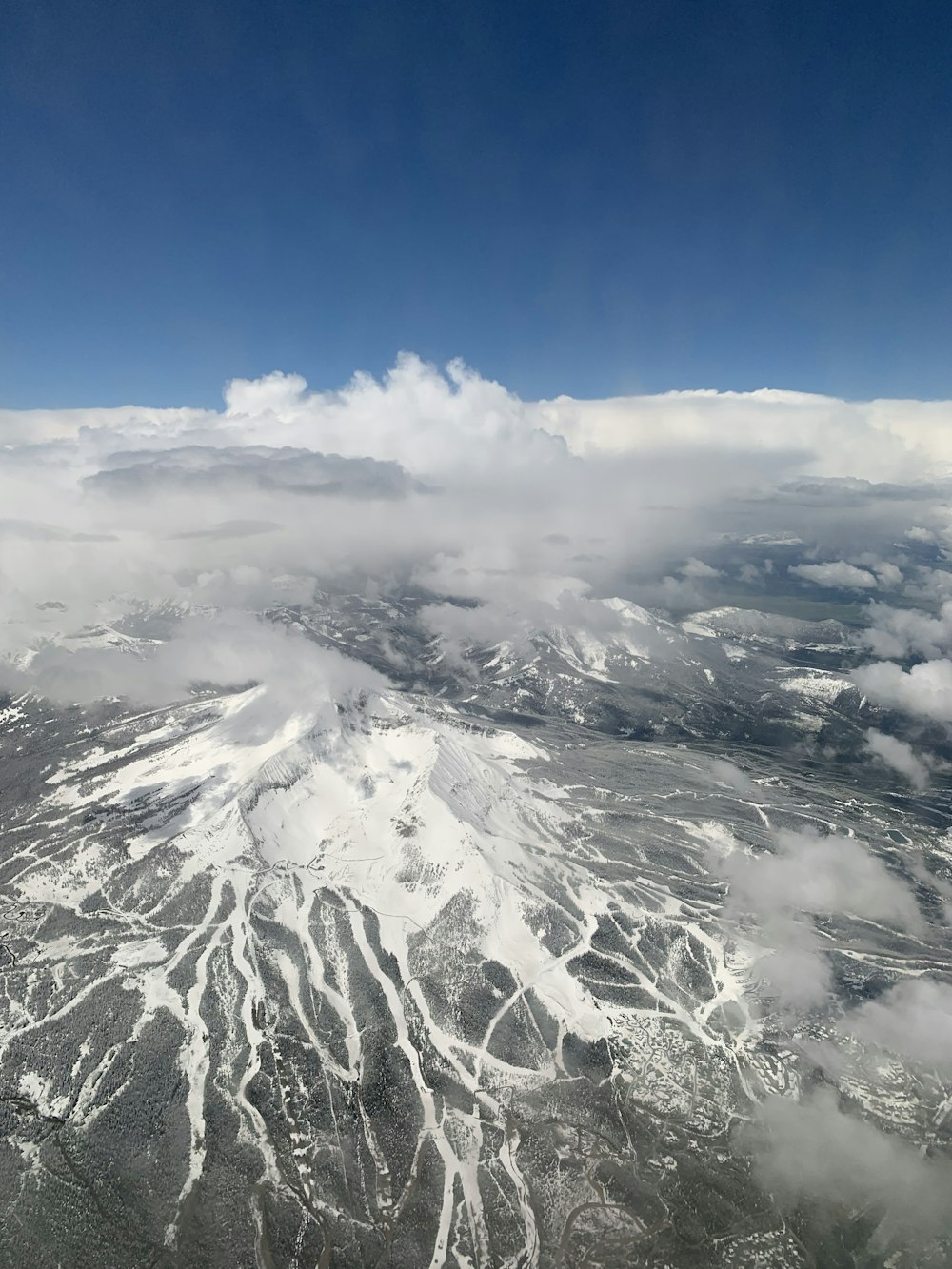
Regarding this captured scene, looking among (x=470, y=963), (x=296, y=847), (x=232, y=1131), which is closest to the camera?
(x=232, y=1131)

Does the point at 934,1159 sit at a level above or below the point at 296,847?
below

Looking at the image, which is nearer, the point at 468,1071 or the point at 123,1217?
the point at 123,1217

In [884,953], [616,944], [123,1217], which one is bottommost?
[884,953]

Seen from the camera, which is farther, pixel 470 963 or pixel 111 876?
pixel 111 876

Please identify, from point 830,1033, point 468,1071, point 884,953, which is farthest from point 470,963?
point 884,953

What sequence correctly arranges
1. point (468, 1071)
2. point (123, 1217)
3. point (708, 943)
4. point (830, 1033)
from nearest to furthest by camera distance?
point (123, 1217) → point (468, 1071) → point (830, 1033) → point (708, 943)

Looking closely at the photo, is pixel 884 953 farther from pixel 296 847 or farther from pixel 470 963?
pixel 296 847

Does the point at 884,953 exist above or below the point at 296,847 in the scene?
below

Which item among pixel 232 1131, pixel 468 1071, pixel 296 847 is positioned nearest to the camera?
pixel 232 1131

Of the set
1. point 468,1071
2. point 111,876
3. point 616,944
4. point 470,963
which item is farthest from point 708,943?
point 111,876

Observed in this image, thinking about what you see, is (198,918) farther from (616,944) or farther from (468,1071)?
(616,944)
